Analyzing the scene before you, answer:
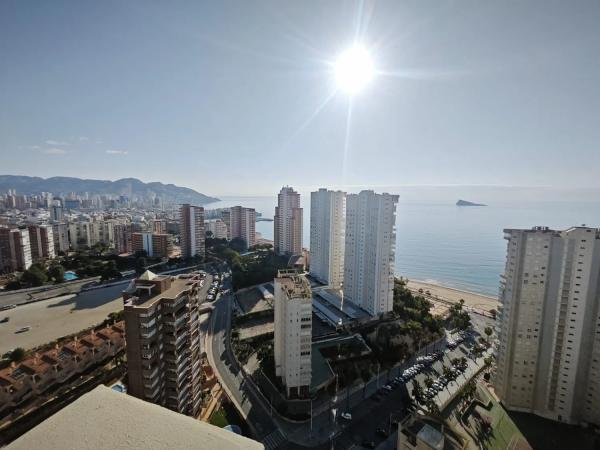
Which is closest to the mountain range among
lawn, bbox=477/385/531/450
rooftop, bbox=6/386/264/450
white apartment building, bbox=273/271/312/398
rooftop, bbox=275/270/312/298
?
rooftop, bbox=275/270/312/298

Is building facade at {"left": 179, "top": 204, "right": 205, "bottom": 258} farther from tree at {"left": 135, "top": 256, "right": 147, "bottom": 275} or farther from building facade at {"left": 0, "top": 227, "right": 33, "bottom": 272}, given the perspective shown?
building facade at {"left": 0, "top": 227, "right": 33, "bottom": 272}

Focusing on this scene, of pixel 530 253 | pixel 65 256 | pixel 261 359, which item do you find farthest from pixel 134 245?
pixel 530 253

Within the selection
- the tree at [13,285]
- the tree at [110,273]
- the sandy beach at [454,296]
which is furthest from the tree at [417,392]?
the tree at [13,285]

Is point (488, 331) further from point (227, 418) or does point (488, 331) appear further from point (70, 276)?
point (70, 276)

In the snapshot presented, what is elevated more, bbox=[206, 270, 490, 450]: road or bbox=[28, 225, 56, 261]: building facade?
bbox=[28, 225, 56, 261]: building facade

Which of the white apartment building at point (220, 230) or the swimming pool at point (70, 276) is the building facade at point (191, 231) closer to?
the swimming pool at point (70, 276)

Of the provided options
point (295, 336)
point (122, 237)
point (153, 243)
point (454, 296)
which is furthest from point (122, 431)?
point (122, 237)

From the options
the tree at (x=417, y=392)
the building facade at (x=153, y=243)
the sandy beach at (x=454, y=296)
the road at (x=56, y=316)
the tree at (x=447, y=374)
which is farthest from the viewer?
the building facade at (x=153, y=243)
